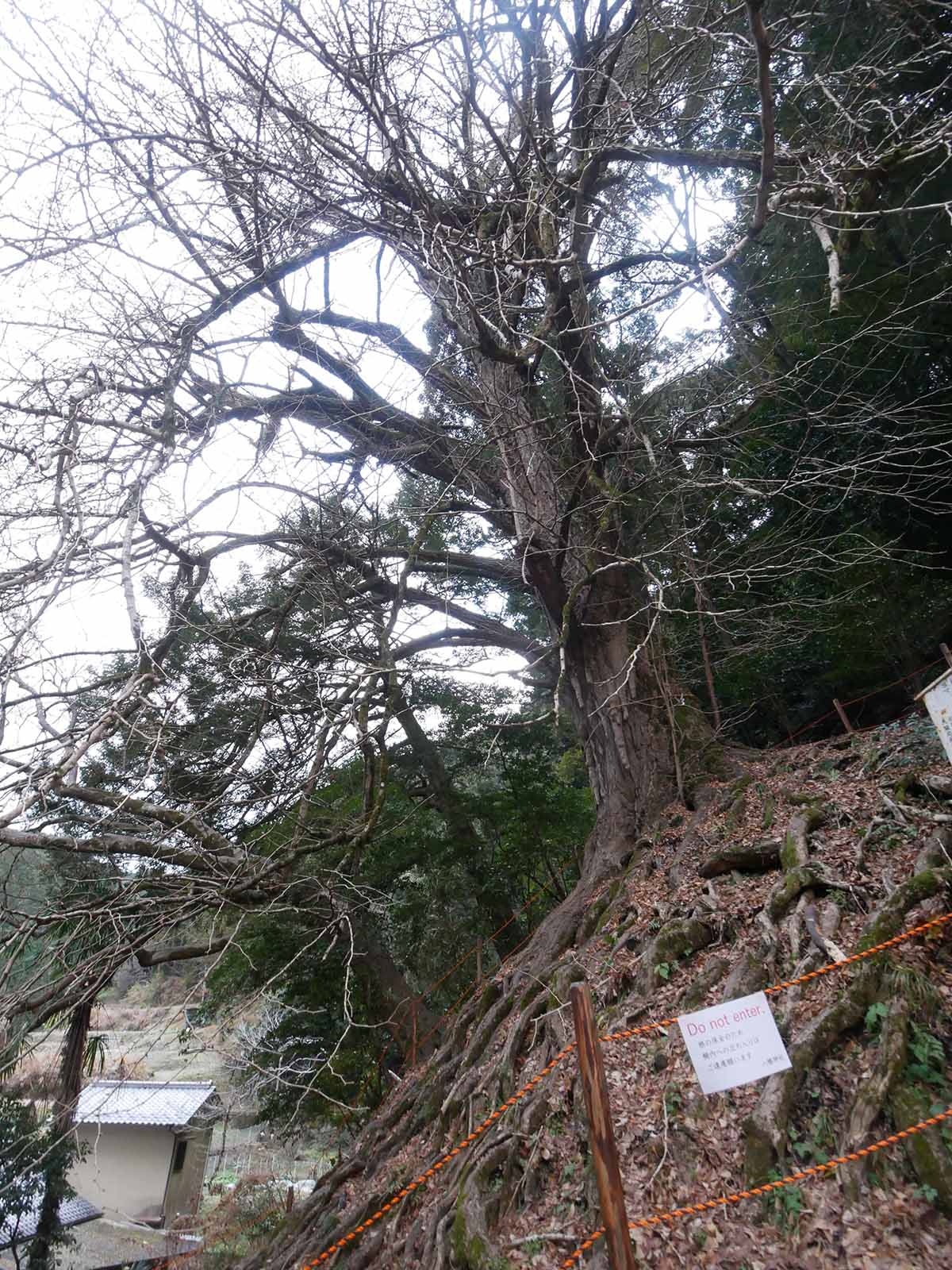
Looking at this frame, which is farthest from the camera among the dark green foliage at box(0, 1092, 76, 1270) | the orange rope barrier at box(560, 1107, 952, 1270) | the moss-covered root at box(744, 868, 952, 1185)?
the dark green foliage at box(0, 1092, 76, 1270)

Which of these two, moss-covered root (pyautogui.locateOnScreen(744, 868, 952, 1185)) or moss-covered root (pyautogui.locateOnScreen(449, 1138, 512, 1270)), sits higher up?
moss-covered root (pyautogui.locateOnScreen(744, 868, 952, 1185))

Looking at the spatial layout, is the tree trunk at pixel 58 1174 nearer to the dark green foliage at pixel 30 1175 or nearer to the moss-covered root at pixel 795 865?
the dark green foliage at pixel 30 1175

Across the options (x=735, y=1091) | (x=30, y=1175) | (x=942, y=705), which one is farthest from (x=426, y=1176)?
(x=30, y=1175)

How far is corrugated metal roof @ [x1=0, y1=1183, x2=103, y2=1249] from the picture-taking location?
8258mm

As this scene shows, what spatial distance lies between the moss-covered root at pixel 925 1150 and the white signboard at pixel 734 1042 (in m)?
0.44

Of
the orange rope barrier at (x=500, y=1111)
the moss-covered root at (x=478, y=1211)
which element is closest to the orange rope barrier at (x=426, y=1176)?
the orange rope barrier at (x=500, y=1111)

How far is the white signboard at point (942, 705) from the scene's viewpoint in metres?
3.27

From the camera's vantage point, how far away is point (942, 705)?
3.32m

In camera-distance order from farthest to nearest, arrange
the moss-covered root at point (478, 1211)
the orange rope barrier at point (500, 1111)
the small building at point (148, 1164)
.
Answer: the small building at point (148, 1164) < the orange rope barrier at point (500, 1111) < the moss-covered root at point (478, 1211)

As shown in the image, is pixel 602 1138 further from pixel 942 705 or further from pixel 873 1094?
pixel 942 705

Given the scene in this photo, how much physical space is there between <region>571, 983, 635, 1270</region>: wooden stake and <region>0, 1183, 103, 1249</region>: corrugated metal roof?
947cm

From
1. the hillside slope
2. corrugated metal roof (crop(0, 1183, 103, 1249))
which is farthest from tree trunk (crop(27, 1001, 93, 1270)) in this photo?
the hillside slope

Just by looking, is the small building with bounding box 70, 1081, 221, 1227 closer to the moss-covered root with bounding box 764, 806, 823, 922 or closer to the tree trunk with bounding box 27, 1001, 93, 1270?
the tree trunk with bounding box 27, 1001, 93, 1270

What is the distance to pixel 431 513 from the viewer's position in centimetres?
489
